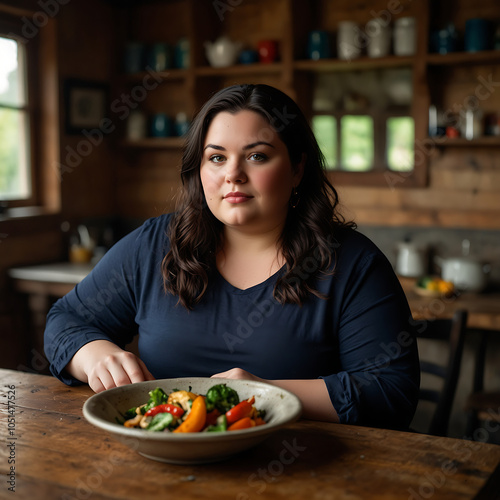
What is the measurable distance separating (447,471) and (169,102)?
3670mm

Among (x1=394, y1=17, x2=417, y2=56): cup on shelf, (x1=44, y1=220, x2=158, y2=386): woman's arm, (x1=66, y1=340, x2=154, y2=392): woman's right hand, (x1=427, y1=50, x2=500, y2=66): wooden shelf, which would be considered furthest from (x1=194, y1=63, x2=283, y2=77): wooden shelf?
(x1=66, y1=340, x2=154, y2=392): woman's right hand

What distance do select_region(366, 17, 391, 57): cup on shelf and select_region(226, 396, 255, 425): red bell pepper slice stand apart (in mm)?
2841

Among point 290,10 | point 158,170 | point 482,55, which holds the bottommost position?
point 158,170

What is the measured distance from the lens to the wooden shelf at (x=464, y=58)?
124 inches

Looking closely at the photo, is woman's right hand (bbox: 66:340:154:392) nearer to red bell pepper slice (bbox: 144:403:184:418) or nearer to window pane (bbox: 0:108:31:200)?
red bell pepper slice (bbox: 144:403:184:418)

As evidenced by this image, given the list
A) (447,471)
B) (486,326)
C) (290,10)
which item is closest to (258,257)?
(447,471)

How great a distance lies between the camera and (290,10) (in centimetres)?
354

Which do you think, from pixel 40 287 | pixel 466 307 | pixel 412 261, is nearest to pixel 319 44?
pixel 412 261

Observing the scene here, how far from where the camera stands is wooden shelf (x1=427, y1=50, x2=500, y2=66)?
10.3 feet

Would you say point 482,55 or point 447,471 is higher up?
point 482,55

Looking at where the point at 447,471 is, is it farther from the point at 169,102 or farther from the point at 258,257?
the point at 169,102

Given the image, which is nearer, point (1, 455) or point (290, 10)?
point (1, 455)

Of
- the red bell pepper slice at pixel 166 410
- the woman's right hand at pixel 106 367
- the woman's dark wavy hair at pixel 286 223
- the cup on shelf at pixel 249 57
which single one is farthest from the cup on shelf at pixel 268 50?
the red bell pepper slice at pixel 166 410

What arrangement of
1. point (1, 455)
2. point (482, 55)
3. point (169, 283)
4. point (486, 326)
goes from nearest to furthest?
1. point (1, 455)
2. point (169, 283)
3. point (486, 326)
4. point (482, 55)
